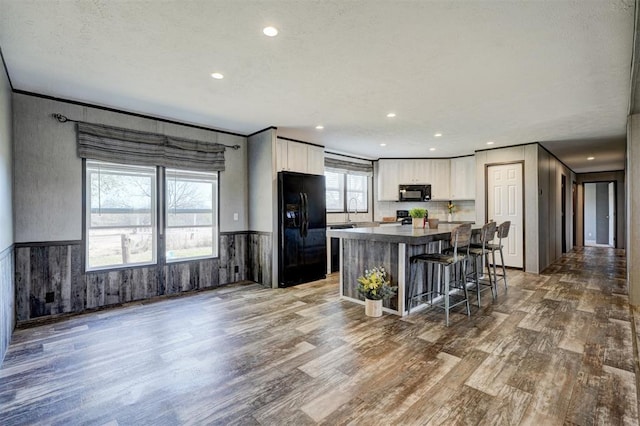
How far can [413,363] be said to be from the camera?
245 cm

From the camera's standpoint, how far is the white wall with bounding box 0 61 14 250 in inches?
106

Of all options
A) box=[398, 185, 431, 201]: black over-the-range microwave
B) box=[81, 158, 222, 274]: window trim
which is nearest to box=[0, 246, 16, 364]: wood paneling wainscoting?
box=[81, 158, 222, 274]: window trim

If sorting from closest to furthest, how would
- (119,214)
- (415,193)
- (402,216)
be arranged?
(119,214) → (415,193) → (402,216)

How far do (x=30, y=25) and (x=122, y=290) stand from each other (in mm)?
3099

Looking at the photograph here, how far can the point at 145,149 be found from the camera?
4.26 m

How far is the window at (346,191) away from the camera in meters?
6.91

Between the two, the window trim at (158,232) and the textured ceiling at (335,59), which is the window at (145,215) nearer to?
the window trim at (158,232)

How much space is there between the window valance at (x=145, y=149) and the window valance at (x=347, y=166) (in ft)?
8.05

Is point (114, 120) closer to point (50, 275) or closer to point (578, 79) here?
point (50, 275)

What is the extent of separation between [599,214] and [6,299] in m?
14.7

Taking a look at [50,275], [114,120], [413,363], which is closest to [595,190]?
[413,363]

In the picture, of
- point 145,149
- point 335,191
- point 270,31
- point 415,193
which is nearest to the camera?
point 270,31

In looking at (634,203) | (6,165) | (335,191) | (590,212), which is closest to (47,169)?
(6,165)

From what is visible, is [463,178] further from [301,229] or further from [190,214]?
[190,214]
